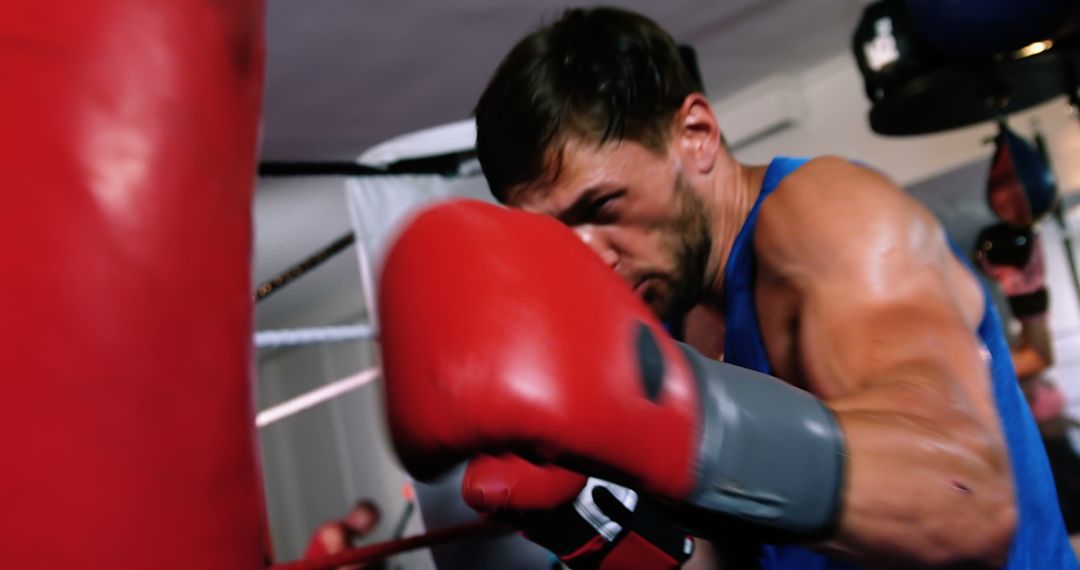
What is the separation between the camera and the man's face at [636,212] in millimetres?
923

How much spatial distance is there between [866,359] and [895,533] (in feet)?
0.59

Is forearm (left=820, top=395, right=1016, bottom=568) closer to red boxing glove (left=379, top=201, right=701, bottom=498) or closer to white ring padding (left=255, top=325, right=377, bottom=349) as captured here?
red boxing glove (left=379, top=201, right=701, bottom=498)

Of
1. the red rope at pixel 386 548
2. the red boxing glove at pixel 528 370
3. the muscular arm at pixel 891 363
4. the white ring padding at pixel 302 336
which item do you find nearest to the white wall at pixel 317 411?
the white ring padding at pixel 302 336

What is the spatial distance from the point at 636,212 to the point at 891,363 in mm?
379

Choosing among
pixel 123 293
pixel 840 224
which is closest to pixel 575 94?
pixel 840 224

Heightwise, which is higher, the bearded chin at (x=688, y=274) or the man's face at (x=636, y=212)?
the man's face at (x=636, y=212)

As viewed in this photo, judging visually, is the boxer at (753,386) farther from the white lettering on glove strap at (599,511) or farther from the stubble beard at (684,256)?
the white lettering on glove strap at (599,511)

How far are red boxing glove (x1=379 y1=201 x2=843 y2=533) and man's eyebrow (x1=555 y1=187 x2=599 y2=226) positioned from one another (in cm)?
43

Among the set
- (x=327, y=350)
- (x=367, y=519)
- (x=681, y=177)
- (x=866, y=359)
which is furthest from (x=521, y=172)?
(x=327, y=350)

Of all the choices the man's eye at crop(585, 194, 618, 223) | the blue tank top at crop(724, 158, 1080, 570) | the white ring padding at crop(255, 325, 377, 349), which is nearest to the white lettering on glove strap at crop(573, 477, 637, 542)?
the blue tank top at crop(724, 158, 1080, 570)

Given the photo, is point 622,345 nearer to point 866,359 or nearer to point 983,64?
point 866,359

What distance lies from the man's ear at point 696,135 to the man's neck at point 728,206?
2 centimetres

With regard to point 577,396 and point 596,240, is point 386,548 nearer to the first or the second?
point 596,240

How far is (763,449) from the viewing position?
0.47m
